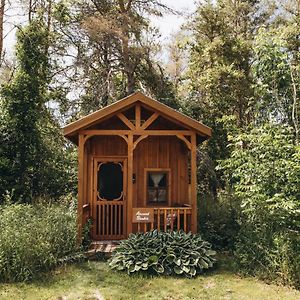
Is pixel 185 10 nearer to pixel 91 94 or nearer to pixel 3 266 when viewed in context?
pixel 91 94

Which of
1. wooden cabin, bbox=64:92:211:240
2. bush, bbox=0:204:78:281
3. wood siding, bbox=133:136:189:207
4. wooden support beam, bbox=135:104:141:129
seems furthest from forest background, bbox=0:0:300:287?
bush, bbox=0:204:78:281

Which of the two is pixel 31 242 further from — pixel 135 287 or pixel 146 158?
pixel 146 158

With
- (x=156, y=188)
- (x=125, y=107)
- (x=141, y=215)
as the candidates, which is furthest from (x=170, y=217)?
(x=125, y=107)

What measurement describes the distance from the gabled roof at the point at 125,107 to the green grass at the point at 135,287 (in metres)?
3.09

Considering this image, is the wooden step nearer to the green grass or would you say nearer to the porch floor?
the porch floor

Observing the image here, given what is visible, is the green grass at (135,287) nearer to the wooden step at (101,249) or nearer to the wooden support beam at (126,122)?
the wooden step at (101,249)

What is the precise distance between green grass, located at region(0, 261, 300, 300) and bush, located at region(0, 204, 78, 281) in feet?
0.78

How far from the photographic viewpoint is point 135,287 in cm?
626

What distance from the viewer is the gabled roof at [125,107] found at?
8297 millimetres

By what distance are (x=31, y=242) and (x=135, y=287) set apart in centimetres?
206

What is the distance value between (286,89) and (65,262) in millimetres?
5944

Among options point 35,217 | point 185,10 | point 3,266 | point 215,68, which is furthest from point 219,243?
point 185,10

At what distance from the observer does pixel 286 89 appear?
8180 millimetres

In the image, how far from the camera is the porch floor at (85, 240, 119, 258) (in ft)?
25.7
